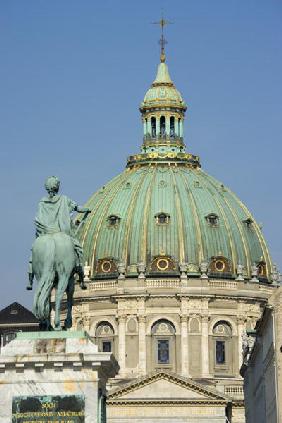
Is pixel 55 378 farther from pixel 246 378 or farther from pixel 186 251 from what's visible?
pixel 186 251

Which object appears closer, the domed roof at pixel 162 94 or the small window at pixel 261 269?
the small window at pixel 261 269

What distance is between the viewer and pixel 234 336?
15288cm

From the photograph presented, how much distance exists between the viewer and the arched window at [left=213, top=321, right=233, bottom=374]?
15275 centimetres

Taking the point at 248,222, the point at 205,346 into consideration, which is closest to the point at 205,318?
the point at 205,346

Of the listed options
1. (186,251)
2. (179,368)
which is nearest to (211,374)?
(179,368)

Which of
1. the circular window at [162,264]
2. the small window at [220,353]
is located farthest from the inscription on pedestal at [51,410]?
the circular window at [162,264]

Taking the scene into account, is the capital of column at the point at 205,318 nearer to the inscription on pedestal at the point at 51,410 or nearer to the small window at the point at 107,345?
the small window at the point at 107,345

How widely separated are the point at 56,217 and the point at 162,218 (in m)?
126

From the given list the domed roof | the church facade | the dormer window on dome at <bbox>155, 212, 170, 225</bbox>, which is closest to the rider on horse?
the church facade

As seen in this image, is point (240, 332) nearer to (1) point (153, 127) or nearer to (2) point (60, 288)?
(1) point (153, 127)

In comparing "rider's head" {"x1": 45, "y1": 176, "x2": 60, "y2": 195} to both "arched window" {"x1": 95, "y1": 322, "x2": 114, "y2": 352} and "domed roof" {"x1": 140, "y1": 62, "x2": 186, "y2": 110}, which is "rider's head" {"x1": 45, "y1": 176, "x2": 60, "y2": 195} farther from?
"domed roof" {"x1": 140, "y1": 62, "x2": 186, "y2": 110}

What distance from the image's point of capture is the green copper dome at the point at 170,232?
156250 mm

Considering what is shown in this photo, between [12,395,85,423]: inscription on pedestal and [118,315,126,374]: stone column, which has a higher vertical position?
[118,315,126,374]: stone column

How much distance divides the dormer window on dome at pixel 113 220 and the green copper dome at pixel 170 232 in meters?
0.09
